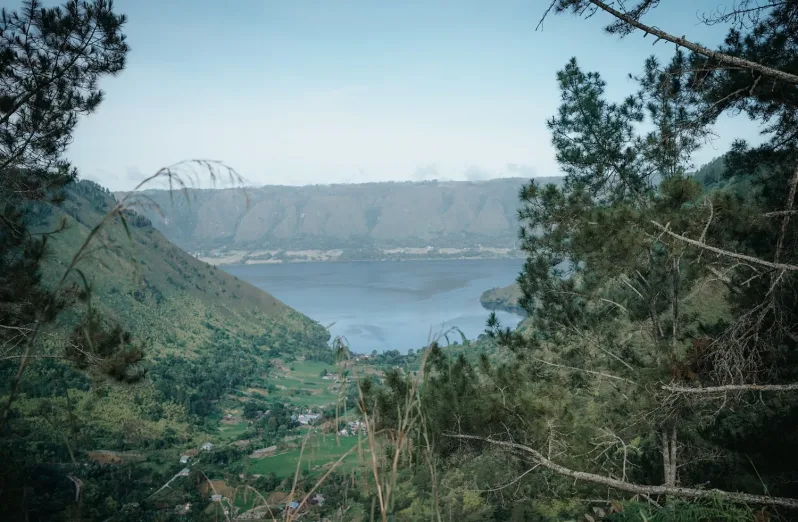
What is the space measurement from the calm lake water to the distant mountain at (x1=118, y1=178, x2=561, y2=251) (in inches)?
571

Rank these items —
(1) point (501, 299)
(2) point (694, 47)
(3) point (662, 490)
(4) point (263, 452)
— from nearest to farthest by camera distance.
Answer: (2) point (694, 47) < (3) point (662, 490) < (4) point (263, 452) < (1) point (501, 299)

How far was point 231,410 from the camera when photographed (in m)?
24.6

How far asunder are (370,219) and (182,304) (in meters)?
106

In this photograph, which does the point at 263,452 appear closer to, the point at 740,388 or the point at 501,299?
the point at 740,388

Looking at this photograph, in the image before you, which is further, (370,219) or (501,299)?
(370,219)

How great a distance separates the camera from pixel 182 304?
32.3m

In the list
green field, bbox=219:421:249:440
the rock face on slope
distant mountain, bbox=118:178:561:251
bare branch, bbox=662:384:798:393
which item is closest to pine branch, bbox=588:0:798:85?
bare branch, bbox=662:384:798:393

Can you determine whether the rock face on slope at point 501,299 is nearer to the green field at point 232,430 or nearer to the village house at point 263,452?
the green field at point 232,430

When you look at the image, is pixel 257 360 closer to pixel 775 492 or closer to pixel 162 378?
pixel 162 378

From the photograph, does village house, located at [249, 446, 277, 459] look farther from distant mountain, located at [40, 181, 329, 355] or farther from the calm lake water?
distant mountain, located at [40, 181, 329, 355]

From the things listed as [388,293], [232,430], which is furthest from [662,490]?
[388,293]

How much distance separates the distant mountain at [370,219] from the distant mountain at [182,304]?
65579mm

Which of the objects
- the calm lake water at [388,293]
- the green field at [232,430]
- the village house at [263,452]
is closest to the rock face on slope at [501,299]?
the calm lake water at [388,293]

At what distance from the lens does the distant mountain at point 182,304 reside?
26.8 meters
